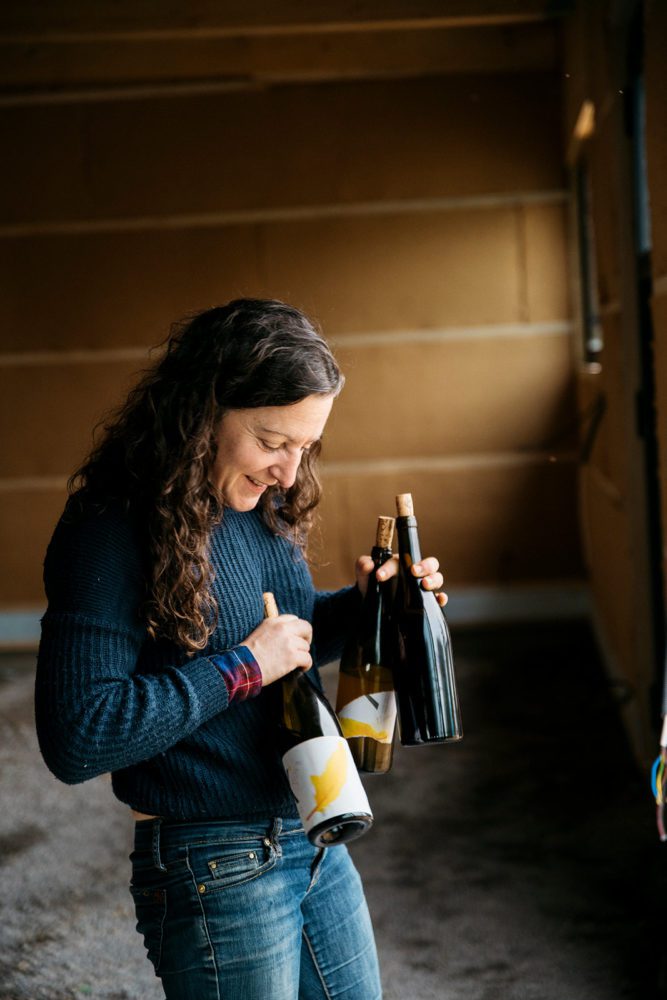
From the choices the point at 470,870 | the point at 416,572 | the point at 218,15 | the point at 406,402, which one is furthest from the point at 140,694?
the point at 406,402

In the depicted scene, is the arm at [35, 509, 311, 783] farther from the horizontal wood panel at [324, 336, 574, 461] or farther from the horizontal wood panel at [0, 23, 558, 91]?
the horizontal wood panel at [0, 23, 558, 91]

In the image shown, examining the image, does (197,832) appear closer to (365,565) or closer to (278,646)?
(278,646)

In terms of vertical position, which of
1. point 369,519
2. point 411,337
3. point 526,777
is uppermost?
point 411,337

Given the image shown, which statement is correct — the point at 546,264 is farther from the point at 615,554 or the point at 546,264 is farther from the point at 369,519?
the point at 615,554

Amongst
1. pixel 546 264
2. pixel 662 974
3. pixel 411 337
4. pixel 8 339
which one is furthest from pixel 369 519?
pixel 662 974

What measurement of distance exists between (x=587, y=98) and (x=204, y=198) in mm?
1991

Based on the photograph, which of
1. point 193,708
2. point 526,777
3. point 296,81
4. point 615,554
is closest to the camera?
point 193,708

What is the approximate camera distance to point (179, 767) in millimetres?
1232

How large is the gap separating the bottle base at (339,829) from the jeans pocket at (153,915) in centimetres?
20

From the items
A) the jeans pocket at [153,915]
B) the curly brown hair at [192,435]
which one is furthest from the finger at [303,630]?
the jeans pocket at [153,915]

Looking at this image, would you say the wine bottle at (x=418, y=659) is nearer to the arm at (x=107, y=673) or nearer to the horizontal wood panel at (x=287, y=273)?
the arm at (x=107, y=673)

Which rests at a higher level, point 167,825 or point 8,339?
point 8,339

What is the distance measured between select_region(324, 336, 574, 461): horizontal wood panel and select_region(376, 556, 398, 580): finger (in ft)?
12.1

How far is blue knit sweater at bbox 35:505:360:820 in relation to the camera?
3.71ft
